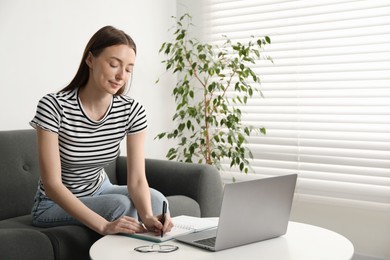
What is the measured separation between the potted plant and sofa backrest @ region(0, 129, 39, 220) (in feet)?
3.50

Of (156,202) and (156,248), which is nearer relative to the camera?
(156,248)

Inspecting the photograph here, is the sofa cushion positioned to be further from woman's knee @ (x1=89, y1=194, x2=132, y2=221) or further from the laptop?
the laptop

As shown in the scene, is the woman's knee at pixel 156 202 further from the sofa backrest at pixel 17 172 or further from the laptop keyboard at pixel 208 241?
the sofa backrest at pixel 17 172

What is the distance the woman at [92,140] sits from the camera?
231cm

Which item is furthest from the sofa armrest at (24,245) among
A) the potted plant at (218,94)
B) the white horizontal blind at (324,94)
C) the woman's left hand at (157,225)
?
the white horizontal blind at (324,94)

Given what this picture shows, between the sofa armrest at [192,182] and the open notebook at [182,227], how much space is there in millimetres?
823

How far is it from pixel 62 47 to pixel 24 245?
168 cm

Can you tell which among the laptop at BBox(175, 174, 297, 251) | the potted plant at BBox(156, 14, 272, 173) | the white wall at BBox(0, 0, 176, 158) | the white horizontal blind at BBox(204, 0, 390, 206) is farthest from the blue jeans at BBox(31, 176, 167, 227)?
the white horizontal blind at BBox(204, 0, 390, 206)

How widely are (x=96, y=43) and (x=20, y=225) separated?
33.9 inches

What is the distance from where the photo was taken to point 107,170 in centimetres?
340

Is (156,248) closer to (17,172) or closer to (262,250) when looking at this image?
(262,250)

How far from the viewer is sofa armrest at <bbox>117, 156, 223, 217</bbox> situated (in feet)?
10.1

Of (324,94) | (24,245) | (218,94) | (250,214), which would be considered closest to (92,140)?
(24,245)

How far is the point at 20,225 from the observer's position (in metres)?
2.59
